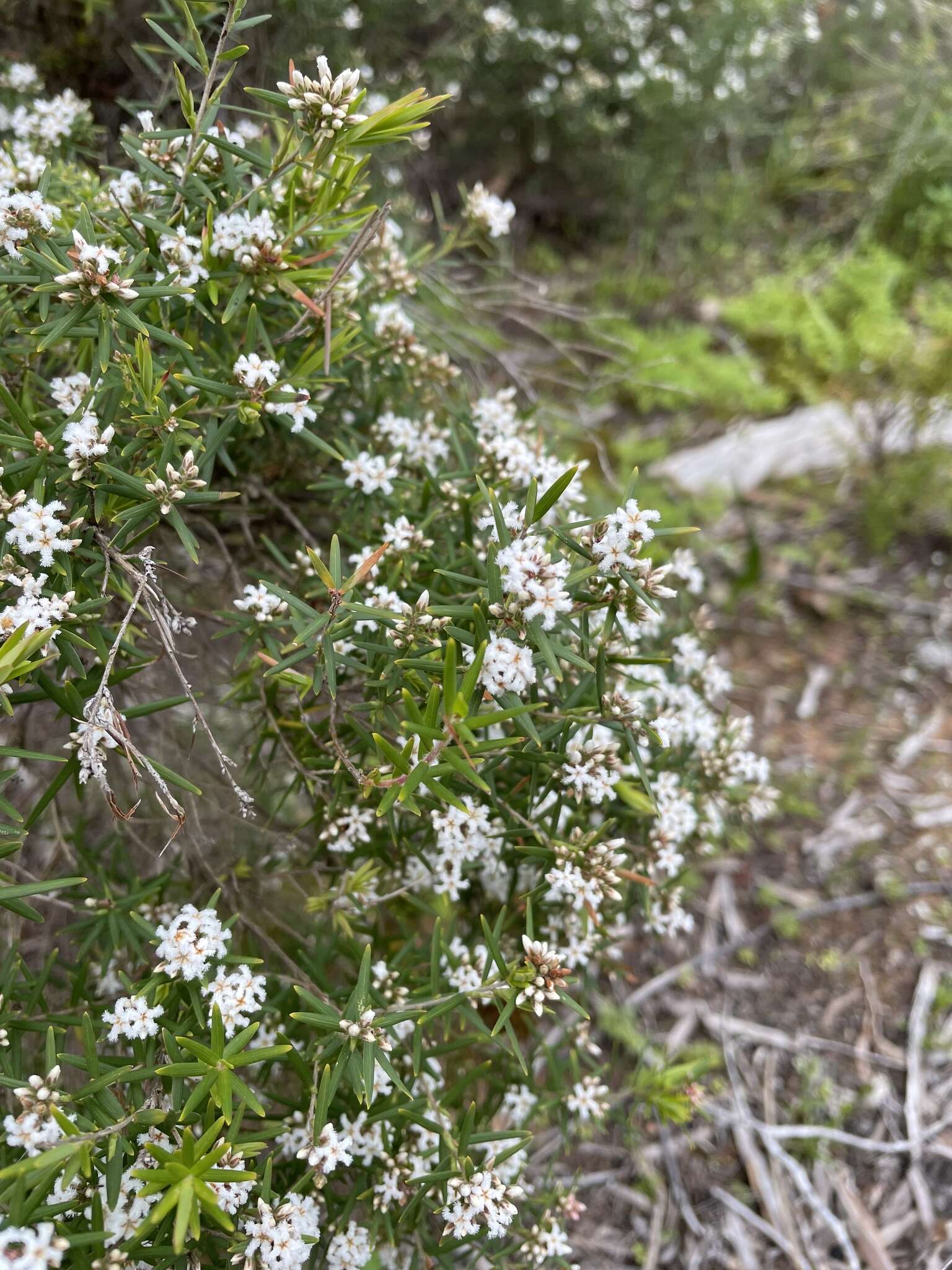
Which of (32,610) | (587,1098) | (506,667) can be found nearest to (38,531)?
(32,610)

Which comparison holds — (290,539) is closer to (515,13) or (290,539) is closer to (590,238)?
(515,13)

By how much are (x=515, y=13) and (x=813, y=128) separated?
2.17 m

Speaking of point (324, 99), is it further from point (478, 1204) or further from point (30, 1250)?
point (478, 1204)

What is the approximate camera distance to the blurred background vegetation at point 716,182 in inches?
165

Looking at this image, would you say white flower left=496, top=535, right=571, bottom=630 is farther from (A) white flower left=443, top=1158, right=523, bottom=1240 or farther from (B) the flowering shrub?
(A) white flower left=443, top=1158, right=523, bottom=1240

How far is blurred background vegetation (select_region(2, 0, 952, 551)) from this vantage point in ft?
13.8

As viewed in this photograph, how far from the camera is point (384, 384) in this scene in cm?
216

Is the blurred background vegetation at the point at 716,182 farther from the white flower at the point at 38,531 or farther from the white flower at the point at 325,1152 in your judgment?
the white flower at the point at 325,1152

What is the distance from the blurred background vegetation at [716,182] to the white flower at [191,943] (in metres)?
2.91

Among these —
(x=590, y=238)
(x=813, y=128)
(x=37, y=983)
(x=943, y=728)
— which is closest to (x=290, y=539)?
(x=37, y=983)

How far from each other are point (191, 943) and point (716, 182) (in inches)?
213

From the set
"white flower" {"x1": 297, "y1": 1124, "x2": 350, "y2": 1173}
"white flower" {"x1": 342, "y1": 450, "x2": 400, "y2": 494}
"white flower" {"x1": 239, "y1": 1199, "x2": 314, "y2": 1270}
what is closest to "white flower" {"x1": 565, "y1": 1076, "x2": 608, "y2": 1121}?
"white flower" {"x1": 297, "y1": 1124, "x2": 350, "y2": 1173}

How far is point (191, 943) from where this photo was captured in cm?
147


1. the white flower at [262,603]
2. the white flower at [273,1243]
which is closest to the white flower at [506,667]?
the white flower at [262,603]
